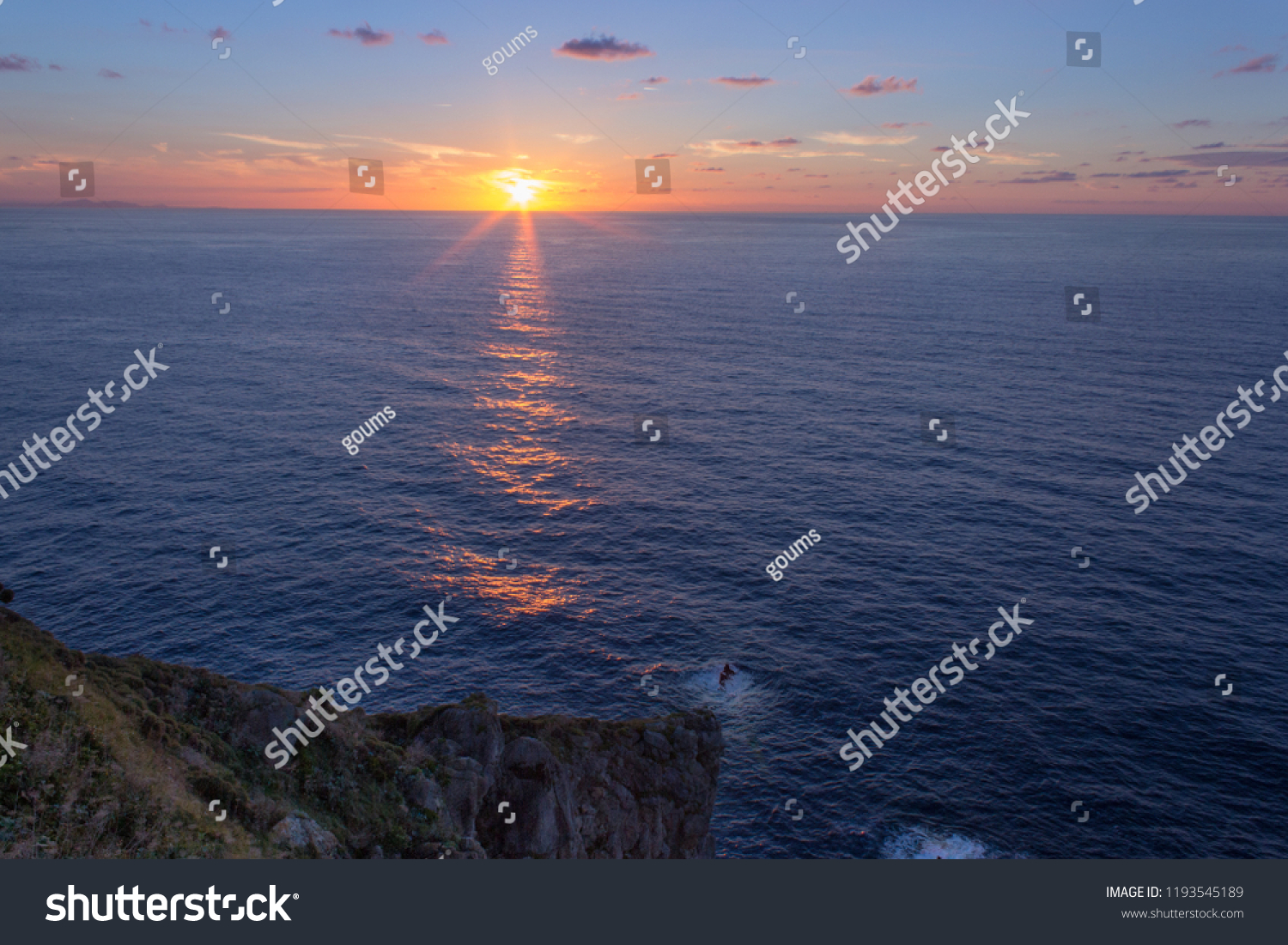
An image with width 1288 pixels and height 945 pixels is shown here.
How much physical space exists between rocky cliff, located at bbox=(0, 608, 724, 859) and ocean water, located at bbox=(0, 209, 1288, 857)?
1003 cm

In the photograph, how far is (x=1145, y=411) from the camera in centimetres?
11438

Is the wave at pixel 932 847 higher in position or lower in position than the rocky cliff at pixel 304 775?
lower

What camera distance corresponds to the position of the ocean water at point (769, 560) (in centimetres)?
5409

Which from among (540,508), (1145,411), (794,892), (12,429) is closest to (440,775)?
(794,892)

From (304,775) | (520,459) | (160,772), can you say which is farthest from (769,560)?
(160,772)

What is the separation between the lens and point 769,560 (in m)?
79.4

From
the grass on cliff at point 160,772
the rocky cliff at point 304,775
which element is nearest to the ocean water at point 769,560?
the rocky cliff at point 304,775

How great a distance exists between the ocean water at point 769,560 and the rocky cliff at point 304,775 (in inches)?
395

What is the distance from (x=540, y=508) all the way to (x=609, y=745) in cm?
4946

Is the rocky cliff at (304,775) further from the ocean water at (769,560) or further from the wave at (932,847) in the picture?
the wave at (932,847)

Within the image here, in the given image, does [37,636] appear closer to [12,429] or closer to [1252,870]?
[1252,870]

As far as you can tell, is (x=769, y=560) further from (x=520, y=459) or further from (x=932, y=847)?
(x=520, y=459)

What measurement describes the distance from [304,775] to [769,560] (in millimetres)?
53811

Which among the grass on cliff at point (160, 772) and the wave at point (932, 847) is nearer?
the grass on cliff at point (160, 772)
